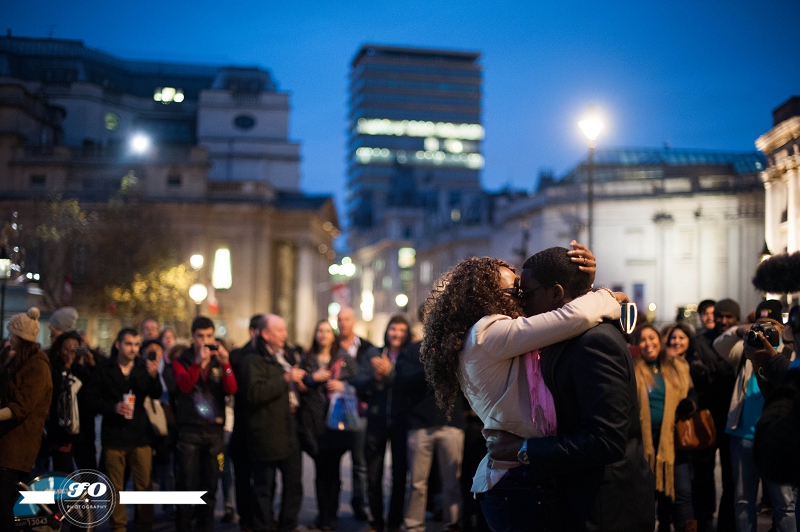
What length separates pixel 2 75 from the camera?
33.3 meters

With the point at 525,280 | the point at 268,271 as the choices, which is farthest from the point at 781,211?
the point at 268,271

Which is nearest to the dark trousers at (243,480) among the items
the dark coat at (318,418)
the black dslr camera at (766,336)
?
the dark coat at (318,418)

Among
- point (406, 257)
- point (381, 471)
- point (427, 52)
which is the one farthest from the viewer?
point (427, 52)

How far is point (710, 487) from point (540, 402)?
545 cm

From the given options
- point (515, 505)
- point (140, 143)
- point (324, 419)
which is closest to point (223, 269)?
point (140, 143)

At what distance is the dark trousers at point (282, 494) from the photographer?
841 cm

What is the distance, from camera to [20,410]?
21.4 feet

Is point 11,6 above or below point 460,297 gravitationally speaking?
above

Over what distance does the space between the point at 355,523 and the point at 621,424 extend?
678 centimetres

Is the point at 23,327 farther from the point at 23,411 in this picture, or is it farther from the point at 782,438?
the point at 782,438

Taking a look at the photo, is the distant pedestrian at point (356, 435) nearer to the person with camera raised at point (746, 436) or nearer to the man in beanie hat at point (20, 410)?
the man in beanie hat at point (20, 410)

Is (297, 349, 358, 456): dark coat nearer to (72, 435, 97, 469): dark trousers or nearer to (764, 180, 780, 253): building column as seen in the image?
(72, 435, 97, 469): dark trousers

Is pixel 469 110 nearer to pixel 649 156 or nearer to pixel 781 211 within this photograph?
pixel 649 156

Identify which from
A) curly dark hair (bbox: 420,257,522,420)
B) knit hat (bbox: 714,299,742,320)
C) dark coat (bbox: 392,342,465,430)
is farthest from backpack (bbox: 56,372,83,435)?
knit hat (bbox: 714,299,742,320)
